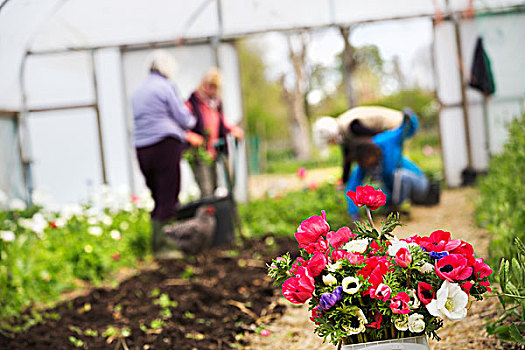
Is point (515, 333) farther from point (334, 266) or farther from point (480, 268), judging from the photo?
point (334, 266)

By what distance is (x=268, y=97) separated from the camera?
61.7 feet

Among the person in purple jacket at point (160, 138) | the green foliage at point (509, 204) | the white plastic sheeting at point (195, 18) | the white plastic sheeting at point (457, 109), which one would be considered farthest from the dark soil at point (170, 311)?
the white plastic sheeting at point (195, 18)

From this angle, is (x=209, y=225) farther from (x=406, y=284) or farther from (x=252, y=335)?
(x=406, y=284)

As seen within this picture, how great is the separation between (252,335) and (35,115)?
5838mm

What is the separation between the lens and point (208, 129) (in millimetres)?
5809

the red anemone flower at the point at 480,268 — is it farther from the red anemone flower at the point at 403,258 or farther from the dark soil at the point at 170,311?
the dark soil at the point at 170,311

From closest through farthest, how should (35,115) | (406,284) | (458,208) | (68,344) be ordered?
(406,284) → (68,344) → (458,208) → (35,115)

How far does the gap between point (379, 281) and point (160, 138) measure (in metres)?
3.66

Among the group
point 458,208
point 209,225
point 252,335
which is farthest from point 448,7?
point 252,335

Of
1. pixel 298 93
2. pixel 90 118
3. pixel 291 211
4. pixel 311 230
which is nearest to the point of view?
pixel 311 230

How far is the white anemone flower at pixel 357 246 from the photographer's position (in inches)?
57.9

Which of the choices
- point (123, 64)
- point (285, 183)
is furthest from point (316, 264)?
point (285, 183)

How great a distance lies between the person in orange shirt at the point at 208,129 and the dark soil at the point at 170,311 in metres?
1.38

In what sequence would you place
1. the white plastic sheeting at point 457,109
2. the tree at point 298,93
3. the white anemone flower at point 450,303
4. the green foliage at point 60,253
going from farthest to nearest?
the tree at point 298,93
the white plastic sheeting at point 457,109
the green foliage at point 60,253
the white anemone flower at point 450,303
